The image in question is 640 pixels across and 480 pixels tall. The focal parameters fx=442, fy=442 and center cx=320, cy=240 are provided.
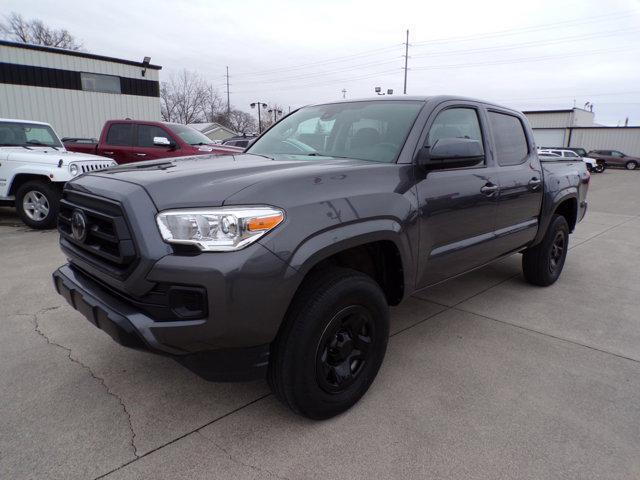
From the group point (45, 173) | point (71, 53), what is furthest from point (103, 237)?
point (71, 53)

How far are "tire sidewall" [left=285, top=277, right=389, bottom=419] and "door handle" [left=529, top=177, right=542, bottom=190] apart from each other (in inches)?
91.2

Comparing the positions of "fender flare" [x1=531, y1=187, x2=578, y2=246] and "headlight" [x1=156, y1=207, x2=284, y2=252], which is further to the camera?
"fender flare" [x1=531, y1=187, x2=578, y2=246]

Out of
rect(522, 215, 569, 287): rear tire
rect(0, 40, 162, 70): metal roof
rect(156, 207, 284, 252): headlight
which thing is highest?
rect(0, 40, 162, 70): metal roof

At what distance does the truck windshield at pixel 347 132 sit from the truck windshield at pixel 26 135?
638 centimetres

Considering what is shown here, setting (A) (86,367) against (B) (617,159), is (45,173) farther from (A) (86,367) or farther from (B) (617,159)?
(B) (617,159)

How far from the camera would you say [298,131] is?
3.57 m

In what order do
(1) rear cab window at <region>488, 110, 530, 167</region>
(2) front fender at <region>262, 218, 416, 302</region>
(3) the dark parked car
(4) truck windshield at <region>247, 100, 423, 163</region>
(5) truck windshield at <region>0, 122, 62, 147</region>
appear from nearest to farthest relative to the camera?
(2) front fender at <region>262, 218, 416, 302</region> < (4) truck windshield at <region>247, 100, 423, 163</region> < (1) rear cab window at <region>488, 110, 530, 167</region> < (5) truck windshield at <region>0, 122, 62, 147</region> < (3) the dark parked car

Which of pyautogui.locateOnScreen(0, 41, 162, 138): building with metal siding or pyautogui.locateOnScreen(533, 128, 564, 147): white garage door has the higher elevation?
pyautogui.locateOnScreen(0, 41, 162, 138): building with metal siding

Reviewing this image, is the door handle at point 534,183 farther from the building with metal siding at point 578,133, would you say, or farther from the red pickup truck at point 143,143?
the building with metal siding at point 578,133

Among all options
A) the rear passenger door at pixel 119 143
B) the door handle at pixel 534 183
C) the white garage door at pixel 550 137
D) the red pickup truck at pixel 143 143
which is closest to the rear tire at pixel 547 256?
the door handle at pixel 534 183

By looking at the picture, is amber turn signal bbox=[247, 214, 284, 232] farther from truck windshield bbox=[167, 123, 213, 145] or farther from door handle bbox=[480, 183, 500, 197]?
truck windshield bbox=[167, 123, 213, 145]

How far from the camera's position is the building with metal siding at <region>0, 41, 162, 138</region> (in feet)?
61.7

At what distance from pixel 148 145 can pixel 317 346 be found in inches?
314

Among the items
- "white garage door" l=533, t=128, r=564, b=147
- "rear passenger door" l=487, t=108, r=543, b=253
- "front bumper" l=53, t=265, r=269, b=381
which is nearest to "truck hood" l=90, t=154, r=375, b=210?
"front bumper" l=53, t=265, r=269, b=381
